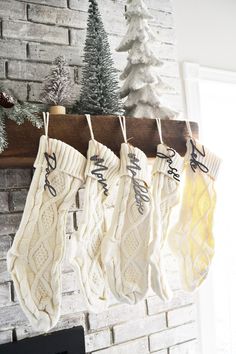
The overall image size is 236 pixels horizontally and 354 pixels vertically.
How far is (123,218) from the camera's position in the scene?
1076mm

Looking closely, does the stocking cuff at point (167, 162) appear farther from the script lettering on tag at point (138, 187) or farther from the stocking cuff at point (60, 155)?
the stocking cuff at point (60, 155)

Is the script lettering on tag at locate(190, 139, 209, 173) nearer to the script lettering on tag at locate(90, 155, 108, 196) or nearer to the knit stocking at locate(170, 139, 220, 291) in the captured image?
the knit stocking at locate(170, 139, 220, 291)

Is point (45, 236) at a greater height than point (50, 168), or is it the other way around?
point (50, 168)

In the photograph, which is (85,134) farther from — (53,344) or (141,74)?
(53,344)

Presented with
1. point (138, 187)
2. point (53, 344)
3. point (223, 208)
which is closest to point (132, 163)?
point (138, 187)

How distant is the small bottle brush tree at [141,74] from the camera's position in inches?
49.4

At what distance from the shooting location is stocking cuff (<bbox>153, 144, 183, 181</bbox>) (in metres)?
1.18

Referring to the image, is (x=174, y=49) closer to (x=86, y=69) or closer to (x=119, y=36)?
(x=119, y=36)

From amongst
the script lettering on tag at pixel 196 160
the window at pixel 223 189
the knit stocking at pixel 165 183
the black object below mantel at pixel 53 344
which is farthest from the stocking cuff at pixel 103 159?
the window at pixel 223 189

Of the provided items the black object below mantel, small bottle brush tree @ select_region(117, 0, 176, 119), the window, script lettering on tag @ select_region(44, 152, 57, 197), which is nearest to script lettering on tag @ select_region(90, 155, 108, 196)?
script lettering on tag @ select_region(44, 152, 57, 197)

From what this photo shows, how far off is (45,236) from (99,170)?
23 cm

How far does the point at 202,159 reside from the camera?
1232 mm

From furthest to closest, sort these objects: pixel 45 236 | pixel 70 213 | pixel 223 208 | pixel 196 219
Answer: pixel 223 208
pixel 70 213
pixel 196 219
pixel 45 236

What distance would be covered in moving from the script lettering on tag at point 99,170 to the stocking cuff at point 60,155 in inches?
2.0
